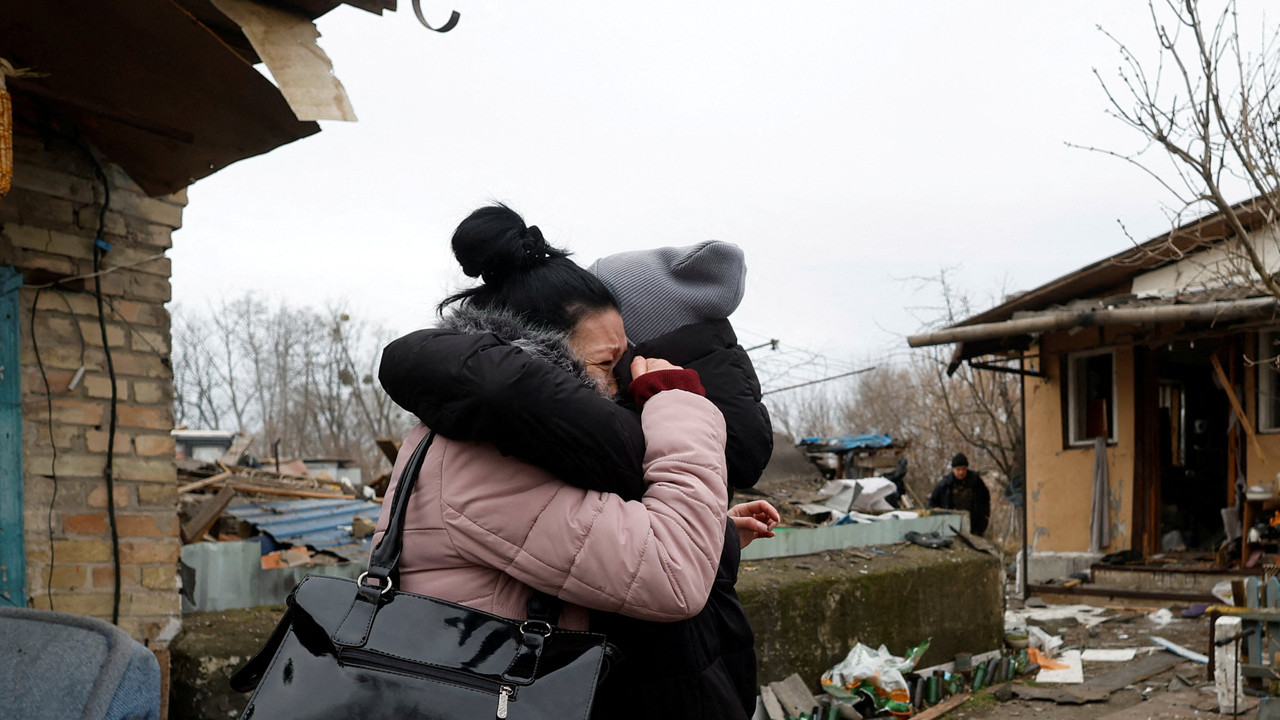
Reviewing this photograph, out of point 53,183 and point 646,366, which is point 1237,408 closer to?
point 646,366

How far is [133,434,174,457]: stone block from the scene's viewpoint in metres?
4.16

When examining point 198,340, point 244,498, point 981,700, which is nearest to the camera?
point 981,700

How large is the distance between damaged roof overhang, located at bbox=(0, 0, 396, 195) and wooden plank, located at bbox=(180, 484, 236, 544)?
7.51 ft

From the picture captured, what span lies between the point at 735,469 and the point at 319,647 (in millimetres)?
773

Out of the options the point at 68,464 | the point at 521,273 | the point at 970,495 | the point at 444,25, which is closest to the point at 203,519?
the point at 68,464

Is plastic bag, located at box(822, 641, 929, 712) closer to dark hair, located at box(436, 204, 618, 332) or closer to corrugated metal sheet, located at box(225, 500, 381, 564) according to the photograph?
corrugated metal sheet, located at box(225, 500, 381, 564)

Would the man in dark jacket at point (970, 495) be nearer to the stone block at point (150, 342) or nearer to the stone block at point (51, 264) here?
the stone block at point (150, 342)

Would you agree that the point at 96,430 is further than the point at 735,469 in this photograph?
Yes

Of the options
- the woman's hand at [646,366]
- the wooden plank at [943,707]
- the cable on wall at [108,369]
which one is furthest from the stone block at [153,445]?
the wooden plank at [943,707]

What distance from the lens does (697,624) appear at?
1.61 m

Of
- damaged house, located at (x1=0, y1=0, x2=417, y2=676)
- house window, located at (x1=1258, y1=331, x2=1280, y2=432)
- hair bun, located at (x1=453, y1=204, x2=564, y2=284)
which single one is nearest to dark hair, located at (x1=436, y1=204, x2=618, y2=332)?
hair bun, located at (x1=453, y1=204, x2=564, y2=284)

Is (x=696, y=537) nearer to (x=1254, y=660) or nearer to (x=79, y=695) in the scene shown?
(x=79, y=695)

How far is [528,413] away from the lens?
4.68ft

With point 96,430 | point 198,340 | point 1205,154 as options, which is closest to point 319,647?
point 96,430
